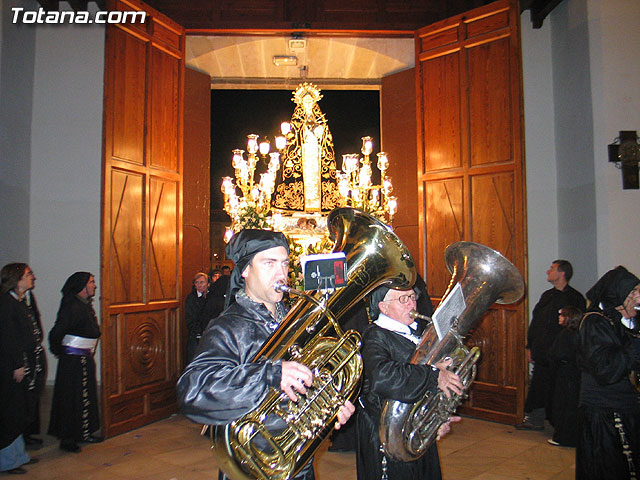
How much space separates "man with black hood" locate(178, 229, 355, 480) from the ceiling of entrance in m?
6.33

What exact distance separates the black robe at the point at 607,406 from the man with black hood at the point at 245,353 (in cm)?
178

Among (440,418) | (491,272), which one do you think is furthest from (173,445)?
(491,272)

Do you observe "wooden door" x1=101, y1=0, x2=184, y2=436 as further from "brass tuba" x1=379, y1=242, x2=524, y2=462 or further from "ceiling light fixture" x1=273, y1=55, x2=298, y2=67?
"brass tuba" x1=379, y1=242, x2=524, y2=462

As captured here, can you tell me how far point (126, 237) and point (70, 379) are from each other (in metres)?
1.52

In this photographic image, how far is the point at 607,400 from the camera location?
9.56ft

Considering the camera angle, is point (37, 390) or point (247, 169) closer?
point (37, 390)

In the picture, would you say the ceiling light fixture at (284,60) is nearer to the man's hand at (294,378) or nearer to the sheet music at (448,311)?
the sheet music at (448,311)

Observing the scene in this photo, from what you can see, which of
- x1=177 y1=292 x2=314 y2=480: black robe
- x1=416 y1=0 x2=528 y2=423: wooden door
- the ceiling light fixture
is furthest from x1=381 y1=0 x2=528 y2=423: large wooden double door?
x1=177 y1=292 x2=314 y2=480: black robe

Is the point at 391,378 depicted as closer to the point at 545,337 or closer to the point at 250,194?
the point at 545,337

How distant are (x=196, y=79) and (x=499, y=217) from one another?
222 inches

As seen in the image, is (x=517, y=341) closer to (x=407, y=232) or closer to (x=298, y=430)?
(x=407, y=232)

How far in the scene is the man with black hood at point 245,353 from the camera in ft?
4.92

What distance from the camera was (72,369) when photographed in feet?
15.3

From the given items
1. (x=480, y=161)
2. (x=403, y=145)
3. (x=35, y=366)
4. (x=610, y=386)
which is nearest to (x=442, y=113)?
(x=480, y=161)
